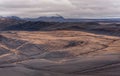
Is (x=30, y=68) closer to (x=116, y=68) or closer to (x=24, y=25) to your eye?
(x=116, y=68)

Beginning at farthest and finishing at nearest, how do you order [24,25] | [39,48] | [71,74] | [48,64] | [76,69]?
[24,25], [39,48], [48,64], [76,69], [71,74]

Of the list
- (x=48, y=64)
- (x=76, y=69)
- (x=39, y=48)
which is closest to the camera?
(x=76, y=69)

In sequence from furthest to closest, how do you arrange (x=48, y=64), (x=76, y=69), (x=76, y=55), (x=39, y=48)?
(x=39, y=48), (x=76, y=55), (x=48, y=64), (x=76, y=69)

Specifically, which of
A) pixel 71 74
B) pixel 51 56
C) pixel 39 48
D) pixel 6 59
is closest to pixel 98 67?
pixel 71 74

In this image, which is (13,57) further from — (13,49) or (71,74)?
(71,74)

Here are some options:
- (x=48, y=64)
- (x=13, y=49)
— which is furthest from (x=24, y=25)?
(x=48, y=64)

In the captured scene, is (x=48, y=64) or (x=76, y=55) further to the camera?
(x=76, y=55)

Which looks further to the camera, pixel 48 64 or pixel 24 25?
pixel 24 25

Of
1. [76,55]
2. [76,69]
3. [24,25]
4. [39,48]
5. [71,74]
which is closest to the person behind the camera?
[71,74]
